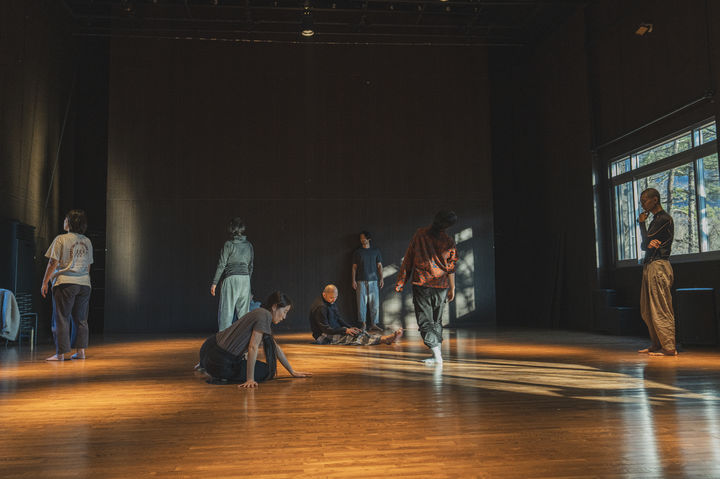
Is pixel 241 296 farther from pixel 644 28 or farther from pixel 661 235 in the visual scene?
pixel 644 28

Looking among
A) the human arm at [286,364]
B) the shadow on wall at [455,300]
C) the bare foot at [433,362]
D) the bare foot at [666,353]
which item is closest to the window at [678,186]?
the bare foot at [666,353]

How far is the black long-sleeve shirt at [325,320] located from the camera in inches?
267

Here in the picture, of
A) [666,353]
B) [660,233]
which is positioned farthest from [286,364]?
[660,233]

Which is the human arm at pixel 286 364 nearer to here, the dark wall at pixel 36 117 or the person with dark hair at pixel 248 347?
the person with dark hair at pixel 248 347

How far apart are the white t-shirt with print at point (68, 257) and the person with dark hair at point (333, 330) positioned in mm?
2577

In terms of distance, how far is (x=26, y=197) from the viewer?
8.21 metres

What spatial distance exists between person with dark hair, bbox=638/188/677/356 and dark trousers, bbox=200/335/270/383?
3.67m

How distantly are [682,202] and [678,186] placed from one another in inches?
8.5

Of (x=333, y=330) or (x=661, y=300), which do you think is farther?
(x=333, y=330)

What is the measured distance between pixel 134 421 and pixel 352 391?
1262mm

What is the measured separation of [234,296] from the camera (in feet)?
16.6

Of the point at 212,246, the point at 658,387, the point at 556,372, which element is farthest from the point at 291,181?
the point at 658,387

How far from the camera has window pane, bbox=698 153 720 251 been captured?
6.65m

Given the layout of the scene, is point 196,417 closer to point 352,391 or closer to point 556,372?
point 352,391
